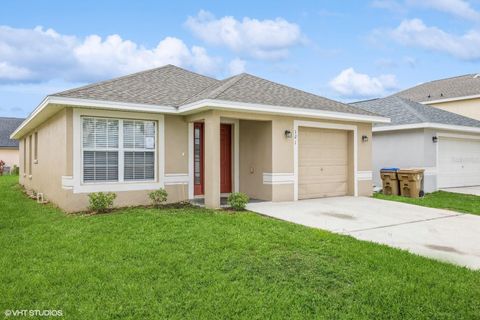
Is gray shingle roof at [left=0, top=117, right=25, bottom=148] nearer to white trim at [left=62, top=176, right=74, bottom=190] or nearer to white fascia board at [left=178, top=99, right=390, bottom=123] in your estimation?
white trim at [left=62, top=176, right=74, bottom=190]

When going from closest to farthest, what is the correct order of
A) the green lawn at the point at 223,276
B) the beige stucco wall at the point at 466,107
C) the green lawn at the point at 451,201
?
the green lawn at the point at 223,276, the green lawn at the point at 451,201, the beige stucco wall at the point at 466,107

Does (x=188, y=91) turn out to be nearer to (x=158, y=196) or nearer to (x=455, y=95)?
(x=158, y=196)

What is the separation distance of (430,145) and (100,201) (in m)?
12.4

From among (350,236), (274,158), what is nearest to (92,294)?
(350,236)

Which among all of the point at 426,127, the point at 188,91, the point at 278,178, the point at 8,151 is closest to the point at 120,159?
the point at 188,91

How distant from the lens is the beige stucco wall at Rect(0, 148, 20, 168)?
37.8 metres

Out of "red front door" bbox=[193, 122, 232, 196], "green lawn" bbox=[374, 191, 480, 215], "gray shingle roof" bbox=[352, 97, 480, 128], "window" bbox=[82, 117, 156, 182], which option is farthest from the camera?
"gray shingle roof" bbox=[352, 97, 480, 128]

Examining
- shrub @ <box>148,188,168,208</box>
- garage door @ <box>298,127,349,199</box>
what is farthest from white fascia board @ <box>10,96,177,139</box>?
garage door @ <box>298,127,349,199</box>

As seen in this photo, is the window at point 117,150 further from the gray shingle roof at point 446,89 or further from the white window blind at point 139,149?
the gray shingle roof at point 446,89

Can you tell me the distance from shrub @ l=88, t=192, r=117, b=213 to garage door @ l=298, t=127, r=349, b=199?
556 cm

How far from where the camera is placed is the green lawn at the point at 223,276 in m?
3.83

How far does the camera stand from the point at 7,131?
40.5 meters

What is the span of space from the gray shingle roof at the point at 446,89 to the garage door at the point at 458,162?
652 cm

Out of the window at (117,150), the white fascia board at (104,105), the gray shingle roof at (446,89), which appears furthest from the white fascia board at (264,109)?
the gray shingle roof at (446,89)
